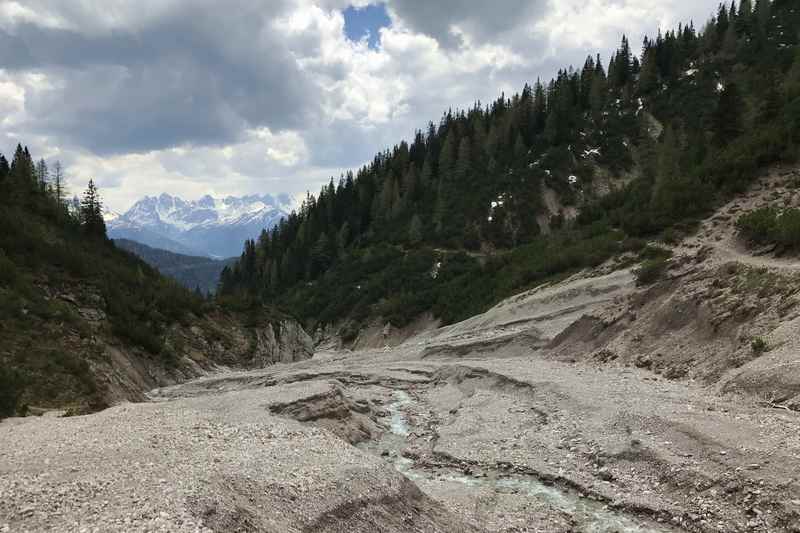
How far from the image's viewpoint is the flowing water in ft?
36.3

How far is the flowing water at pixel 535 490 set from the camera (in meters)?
11.1

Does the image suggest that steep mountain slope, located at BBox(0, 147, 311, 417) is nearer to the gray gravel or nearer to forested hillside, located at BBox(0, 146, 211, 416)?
forested hillside, located at BBox(0, 146, 211, 416)

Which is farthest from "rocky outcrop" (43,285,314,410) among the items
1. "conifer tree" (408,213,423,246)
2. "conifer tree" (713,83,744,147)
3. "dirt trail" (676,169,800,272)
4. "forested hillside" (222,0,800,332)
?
"conifer tree" (713,83,744,147)

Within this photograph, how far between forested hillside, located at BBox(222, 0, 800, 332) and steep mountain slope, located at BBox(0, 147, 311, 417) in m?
8.87

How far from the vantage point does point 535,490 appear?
42.7 feet

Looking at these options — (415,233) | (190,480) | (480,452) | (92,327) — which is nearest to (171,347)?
(92,327)

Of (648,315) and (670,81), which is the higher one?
(670,81)

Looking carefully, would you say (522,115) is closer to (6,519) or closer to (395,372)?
(395,372)

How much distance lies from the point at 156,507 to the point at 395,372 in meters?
21.4

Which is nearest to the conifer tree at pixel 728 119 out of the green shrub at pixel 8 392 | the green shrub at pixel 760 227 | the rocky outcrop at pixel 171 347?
the green shrub at pixel 760 227

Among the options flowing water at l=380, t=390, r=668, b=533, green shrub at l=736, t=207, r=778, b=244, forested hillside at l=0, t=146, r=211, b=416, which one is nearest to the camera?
flowing water at l=380, t=390, r=668, b=533

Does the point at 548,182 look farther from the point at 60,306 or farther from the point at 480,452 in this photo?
the point at 480,452

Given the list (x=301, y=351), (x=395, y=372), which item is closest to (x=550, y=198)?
(x=301, y=351)

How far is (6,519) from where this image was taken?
7.52 m
